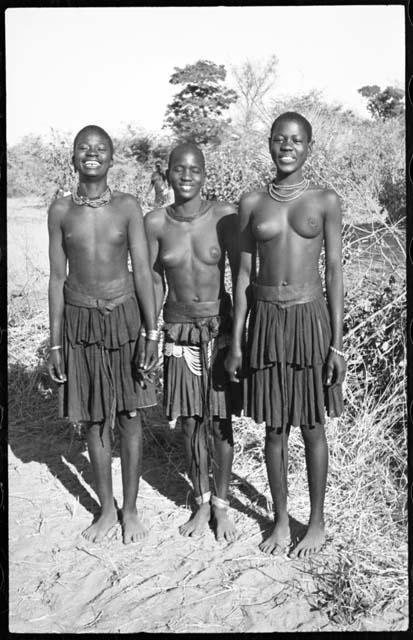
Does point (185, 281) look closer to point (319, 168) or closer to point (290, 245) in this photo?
point (290, 245)

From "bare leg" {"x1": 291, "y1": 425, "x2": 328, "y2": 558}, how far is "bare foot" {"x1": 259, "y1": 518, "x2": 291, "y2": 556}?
7cm

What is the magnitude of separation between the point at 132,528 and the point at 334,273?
4.85ft

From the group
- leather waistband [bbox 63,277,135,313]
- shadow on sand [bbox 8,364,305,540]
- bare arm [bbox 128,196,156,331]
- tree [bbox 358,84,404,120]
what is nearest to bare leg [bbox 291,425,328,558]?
shadow on sand [bbox 8,364,305,540]

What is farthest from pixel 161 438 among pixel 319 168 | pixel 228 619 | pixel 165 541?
pixel 319 168

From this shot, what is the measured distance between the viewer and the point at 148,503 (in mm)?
3514

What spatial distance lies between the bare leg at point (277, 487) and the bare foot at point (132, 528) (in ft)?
1.82

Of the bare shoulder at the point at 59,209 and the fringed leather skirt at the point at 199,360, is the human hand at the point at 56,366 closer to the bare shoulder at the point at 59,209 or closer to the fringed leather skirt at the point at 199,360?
the fringed leather skirt at the point at 199,360

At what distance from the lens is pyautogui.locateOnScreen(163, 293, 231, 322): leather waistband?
2.97 metres

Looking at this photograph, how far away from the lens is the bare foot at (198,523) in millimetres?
3168

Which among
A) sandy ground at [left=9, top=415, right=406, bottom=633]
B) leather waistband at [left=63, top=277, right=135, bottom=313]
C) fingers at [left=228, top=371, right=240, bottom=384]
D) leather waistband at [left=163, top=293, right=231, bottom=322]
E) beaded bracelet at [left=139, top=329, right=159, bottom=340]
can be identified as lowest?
sandy ground at [left=9, top=415, right=406, bottom=633]

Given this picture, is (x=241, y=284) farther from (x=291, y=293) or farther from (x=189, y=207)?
(x=189, y=207)

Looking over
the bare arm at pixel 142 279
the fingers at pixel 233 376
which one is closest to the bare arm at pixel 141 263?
the bare arm at pixel 142 279

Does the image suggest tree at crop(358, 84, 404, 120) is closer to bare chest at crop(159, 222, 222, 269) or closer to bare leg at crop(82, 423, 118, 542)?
bare chest at crop(159, 222, 222, 269)

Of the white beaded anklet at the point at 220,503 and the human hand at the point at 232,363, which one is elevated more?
the human hand at the point at 232,363
